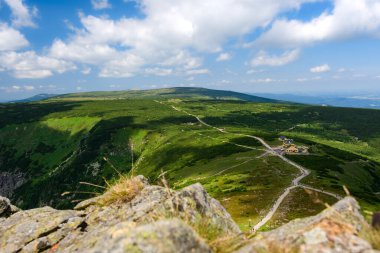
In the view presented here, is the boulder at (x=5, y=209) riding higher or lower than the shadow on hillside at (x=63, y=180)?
higher

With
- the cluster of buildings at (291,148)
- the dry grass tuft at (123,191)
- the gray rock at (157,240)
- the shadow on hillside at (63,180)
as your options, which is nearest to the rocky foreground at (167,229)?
the gray rock at (157,240)

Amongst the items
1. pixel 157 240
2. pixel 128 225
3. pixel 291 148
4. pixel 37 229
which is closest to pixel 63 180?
pixel 291 148

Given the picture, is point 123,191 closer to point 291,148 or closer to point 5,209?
point 5,209

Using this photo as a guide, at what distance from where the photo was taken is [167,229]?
6.73 m

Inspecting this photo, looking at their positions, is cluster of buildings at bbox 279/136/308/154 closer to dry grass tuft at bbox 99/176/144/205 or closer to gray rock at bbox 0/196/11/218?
gray rock at bbox 0/196/11/218

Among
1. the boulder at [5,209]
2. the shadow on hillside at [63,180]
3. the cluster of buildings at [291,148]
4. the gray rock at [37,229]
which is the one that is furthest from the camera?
the shadow on hillside at [63,180]

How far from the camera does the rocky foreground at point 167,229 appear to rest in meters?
6.66

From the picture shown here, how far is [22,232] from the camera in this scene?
15.4 metres

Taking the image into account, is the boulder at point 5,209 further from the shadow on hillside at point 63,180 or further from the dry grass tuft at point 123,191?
the shadow on hillside at point 63,180

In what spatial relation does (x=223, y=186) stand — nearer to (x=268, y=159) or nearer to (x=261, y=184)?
(x=261, y=184)

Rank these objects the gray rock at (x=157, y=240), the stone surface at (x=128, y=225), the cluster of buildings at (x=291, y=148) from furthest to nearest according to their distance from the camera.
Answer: the cluster of buildings at (x=291, y=148) < the stone surface at (x=128, y=225) < the gray rock at (x=157, y=240)

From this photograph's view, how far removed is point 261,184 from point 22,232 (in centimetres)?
7053

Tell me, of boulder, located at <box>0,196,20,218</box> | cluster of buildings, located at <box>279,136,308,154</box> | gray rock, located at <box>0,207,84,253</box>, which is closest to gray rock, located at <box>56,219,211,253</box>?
gray rock, located at <box>0,207,84,253</box>

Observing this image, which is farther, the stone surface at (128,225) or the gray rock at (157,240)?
the stone surface at (128,225)
